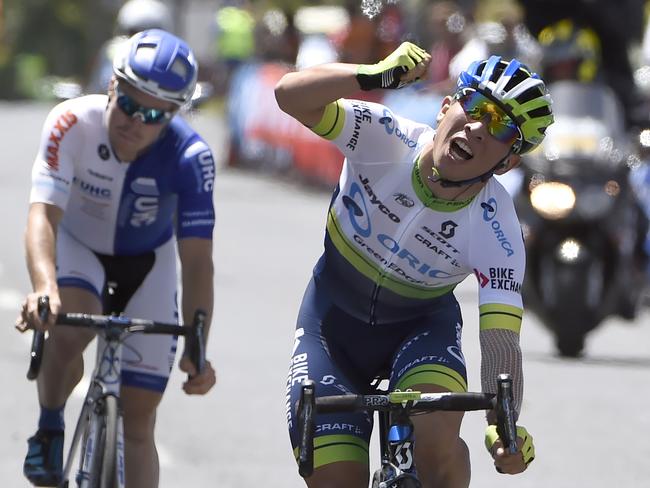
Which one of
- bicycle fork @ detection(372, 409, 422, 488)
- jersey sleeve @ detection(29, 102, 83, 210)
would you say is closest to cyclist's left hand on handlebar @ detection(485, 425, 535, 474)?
bicycle fork @ detection(372, 409, 422, 488)

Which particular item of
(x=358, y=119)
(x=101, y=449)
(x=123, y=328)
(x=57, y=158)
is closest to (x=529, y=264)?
(x=57, y=158)

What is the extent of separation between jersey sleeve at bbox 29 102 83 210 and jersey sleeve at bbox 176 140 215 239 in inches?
16.2

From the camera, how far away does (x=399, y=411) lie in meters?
5.81

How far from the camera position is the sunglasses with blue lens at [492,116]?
607 centimetres

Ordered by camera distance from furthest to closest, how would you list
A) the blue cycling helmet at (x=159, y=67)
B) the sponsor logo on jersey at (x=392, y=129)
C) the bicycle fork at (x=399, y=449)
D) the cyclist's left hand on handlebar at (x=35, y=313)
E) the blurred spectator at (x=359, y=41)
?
the blurred spectator at (x=359, y=41) < the blue cycling helmet at (x=159, y=67) < the cyclist's left hand on handlebar at (x=35, y=313) < the sponsor logo on jersey at (x=392, y=129) < the bicycle fork at (x=399, y=449)

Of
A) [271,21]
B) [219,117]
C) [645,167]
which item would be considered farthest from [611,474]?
[219,117]

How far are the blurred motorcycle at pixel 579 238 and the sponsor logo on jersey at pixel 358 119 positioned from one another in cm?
678

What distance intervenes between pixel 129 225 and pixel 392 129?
169 centimetres

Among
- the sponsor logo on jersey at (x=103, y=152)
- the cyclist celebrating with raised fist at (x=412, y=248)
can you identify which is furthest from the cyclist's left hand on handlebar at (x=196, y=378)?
the sponsor logo on jersey at (x=103, y=152)

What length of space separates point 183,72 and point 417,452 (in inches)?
71.4

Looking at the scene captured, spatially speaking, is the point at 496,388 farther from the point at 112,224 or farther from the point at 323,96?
the point at 112,224

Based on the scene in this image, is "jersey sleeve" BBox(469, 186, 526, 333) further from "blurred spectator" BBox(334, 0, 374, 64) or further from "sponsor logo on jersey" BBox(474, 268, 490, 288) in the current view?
"blurred spectator" BBox(334, 0, 374, 64)

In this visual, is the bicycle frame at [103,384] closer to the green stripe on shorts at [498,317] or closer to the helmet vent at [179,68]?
the helmet vent at [179,68]

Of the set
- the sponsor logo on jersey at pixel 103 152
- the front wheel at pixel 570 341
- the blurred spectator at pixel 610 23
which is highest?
the blurred spectator at pixel 610 23
